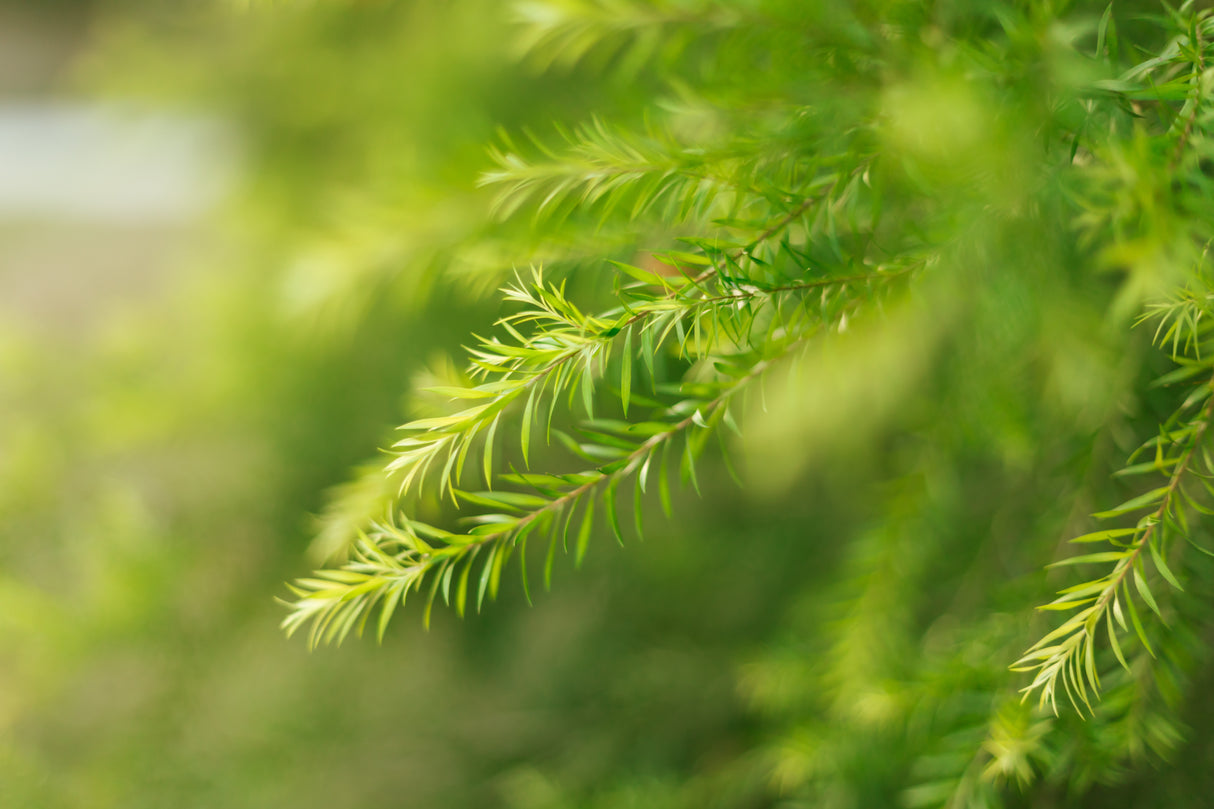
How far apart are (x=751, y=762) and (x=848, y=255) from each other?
46 cm

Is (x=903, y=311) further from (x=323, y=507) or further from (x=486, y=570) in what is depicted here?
(x=323, y=507)

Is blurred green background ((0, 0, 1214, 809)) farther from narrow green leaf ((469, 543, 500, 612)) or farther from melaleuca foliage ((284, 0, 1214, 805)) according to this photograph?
narrow green leaf ((469, 543, 500, 612))

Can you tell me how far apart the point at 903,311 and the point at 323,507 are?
59 cm

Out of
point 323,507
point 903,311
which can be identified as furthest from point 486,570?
point 323,507

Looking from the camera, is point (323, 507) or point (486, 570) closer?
point (486, 570)

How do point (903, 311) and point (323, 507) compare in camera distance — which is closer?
point (903, 311)

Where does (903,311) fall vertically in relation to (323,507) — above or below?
below

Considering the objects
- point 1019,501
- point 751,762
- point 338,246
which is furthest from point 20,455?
point 1019,501

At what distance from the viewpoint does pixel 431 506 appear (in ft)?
1.23

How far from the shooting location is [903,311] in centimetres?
35

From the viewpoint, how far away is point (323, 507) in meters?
0.74

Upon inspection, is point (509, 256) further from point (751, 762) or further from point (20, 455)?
point (20, 455)

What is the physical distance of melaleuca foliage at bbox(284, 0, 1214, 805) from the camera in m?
0.24

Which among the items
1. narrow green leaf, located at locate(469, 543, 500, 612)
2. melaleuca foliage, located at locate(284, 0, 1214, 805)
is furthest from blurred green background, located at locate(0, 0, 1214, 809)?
narrow green leaf, located at locate(469, 543, 500, 612)
